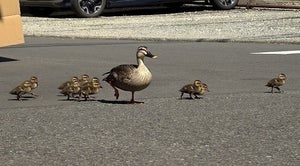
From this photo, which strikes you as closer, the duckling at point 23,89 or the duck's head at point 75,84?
the duck's head at point 75,84

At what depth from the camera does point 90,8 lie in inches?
999

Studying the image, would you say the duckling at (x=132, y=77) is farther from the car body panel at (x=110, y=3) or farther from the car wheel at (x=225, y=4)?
the car wheel at (x=225, y=4)

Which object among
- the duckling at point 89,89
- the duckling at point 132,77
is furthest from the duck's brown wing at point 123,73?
the duckling at point 89,89

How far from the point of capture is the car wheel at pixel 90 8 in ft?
82.5

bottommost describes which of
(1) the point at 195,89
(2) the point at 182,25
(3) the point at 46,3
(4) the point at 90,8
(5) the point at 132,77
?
(2) the point at 182,25

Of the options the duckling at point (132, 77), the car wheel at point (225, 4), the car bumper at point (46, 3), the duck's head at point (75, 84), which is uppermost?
the duckling at point (132, 77)

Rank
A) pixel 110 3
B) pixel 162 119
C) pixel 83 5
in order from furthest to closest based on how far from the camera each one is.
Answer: pixel 110 3 < pixel 83 5 < pixel 162 119

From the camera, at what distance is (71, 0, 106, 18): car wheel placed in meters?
25.2

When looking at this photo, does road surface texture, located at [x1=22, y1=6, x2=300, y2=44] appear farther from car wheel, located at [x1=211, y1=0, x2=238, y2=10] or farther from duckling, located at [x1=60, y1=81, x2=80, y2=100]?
duckling, located at [x1=60, y1=81, x2=80, y2=100]

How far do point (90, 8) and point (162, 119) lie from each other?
1639cm

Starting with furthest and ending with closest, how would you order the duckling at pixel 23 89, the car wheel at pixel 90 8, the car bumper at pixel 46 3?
the car wheel at pixel 90 8
the car bumper at pixel 46 3
the duckling at pixel 23 89

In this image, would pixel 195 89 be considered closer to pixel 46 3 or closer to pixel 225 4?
pixel 46 3

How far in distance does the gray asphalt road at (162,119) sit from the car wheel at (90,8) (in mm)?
9878

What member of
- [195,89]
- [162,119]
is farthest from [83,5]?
[162,119]
